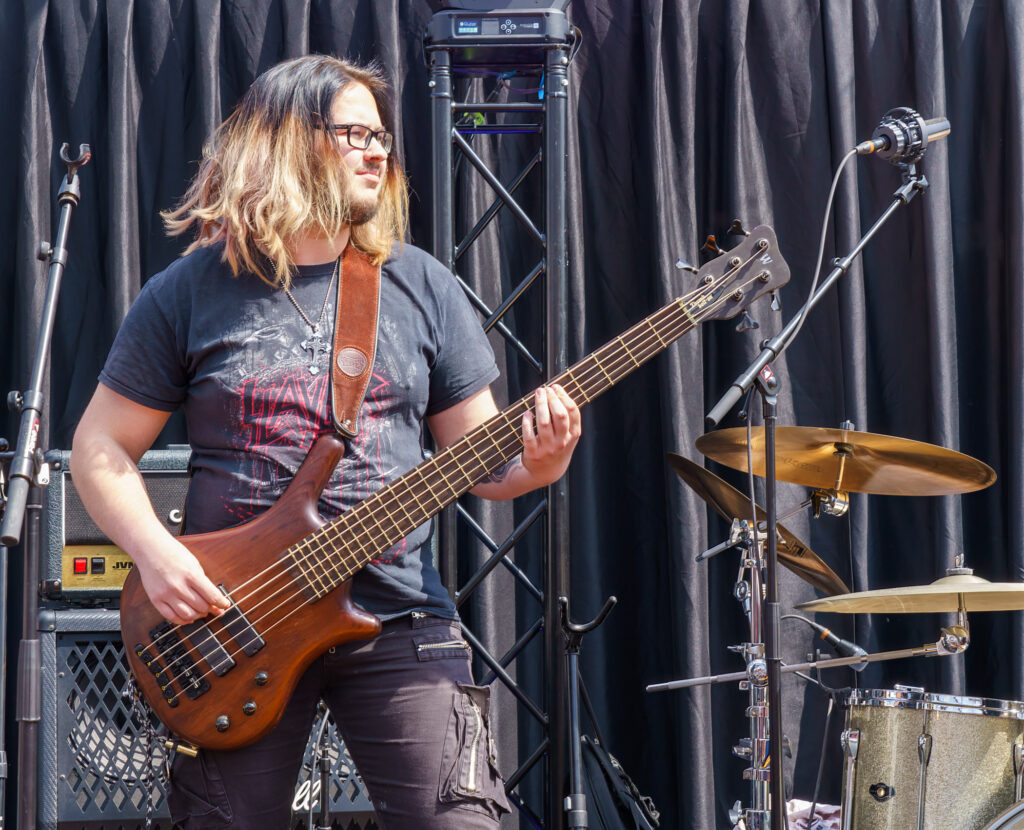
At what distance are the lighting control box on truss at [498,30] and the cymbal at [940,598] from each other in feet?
5.06

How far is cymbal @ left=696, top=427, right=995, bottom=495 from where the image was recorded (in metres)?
2.37

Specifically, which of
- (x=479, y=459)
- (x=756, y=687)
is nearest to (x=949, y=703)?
(x=756, y=687)

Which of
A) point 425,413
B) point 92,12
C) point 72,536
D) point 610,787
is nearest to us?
point 425,413

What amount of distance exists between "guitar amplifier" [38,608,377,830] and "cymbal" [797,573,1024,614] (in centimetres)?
121

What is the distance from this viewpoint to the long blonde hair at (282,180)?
1.74 m

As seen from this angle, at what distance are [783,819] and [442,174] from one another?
1.74 m

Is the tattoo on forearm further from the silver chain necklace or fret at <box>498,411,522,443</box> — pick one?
the silver chain necklace

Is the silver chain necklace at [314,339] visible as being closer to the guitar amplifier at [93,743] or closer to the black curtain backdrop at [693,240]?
the guitar amplifier at [93,743]

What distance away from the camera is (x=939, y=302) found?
3.20m

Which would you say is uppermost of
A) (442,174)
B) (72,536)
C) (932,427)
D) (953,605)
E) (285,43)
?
(285,43)

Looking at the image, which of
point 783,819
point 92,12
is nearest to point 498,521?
point 783,819

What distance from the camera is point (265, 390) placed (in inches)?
64.7

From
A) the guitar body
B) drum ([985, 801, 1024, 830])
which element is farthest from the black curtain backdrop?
the guitar body

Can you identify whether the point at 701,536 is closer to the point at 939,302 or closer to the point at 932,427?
the point at 932,427
